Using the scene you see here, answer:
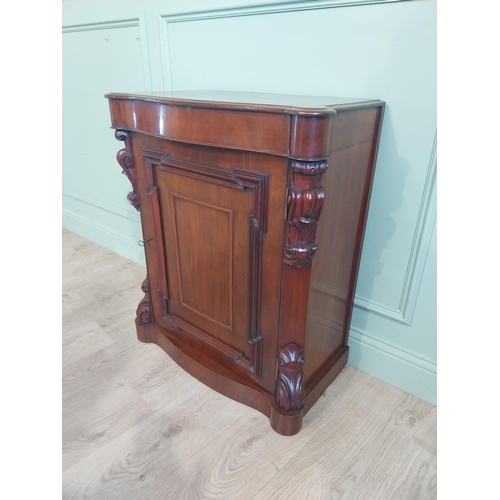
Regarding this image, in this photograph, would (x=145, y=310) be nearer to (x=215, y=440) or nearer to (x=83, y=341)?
(x=83, y=341)

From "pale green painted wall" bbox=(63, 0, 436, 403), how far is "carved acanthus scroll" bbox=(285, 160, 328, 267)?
395 millimetres

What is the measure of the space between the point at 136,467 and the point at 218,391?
32 centimetres

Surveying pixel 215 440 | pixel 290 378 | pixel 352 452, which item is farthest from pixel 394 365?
pixel 215 440

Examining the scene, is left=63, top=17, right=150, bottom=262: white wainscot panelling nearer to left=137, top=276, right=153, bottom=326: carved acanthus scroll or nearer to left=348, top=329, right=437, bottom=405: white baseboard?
left=137, top=276, right=153, bottom=326: carved acanthus scroll

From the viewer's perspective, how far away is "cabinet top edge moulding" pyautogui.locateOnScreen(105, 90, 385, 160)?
0.73 metres

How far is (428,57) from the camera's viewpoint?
93 cm

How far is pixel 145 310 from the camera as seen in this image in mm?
1416

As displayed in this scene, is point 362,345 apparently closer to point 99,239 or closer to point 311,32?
point 311,32

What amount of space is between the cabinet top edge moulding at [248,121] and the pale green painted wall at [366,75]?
13 cm

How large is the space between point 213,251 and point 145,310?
1.66 feet

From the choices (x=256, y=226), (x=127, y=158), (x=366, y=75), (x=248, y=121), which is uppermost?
(x=366, y=75)

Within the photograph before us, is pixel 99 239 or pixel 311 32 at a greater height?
pixel 311 32

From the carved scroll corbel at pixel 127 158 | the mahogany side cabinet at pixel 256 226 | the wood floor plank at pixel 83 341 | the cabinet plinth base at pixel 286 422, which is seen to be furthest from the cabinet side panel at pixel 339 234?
the wood floor plank at pixel 83 341
